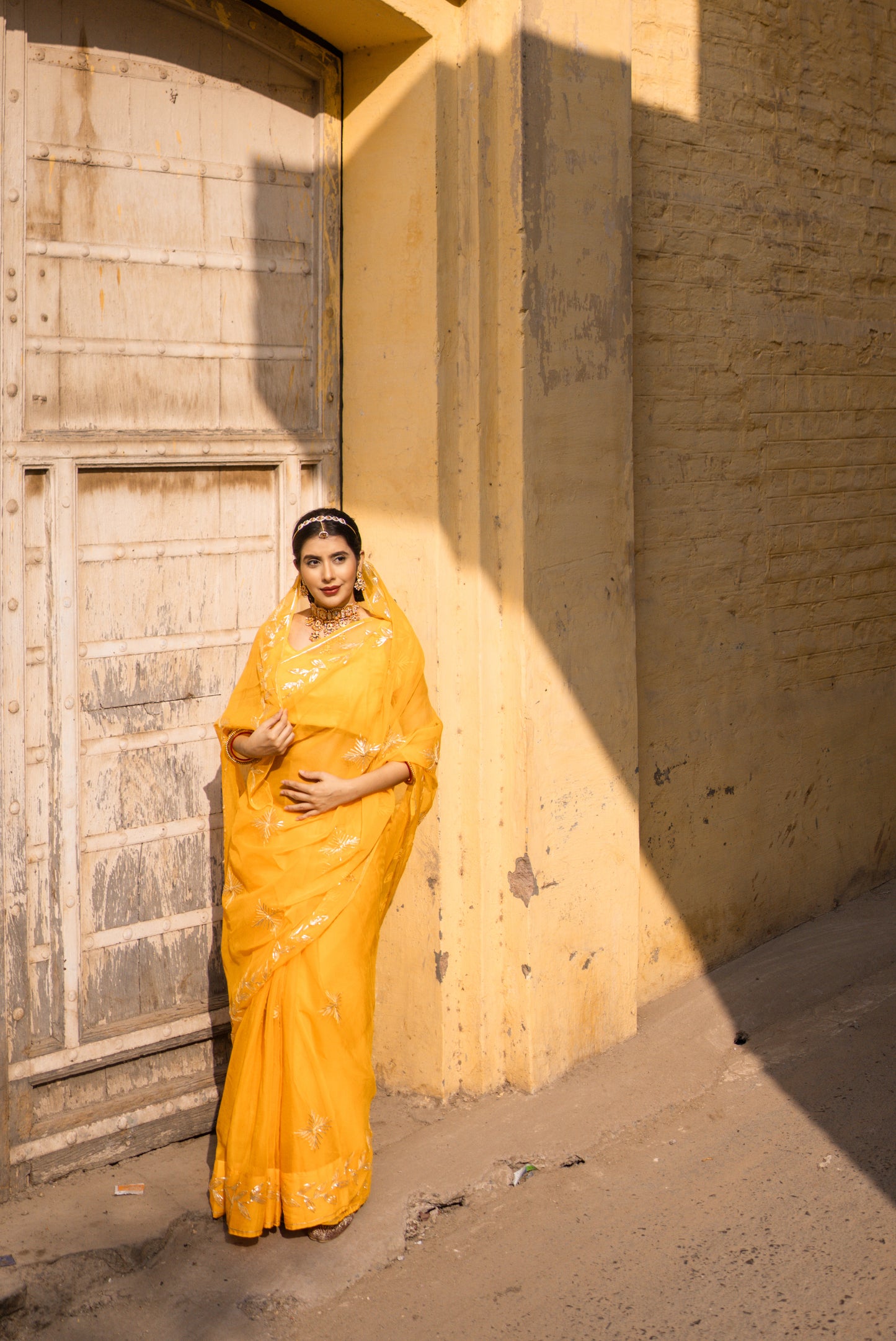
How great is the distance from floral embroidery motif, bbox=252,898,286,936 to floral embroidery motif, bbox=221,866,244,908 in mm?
104

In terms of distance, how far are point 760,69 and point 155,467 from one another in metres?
2.71

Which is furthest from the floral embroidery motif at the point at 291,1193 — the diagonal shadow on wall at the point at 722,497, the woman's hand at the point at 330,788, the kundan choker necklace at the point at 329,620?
the kundan choker necklace at the point at 329,620

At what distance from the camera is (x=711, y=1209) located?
3418mm

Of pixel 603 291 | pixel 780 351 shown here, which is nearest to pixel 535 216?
pixel 603 291

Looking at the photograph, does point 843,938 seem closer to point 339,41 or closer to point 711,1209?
point 711,1209

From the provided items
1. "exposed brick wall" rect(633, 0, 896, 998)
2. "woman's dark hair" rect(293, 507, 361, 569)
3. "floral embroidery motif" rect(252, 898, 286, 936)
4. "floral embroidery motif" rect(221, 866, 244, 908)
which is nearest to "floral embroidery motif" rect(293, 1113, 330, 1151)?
"floral embroidery motif" rect(252, 898, 286, 936)

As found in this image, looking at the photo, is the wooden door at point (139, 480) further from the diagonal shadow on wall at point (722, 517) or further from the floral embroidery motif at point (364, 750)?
the floral embroidery motif at point (364, 750)

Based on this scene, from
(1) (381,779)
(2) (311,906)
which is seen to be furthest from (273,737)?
(2) (311,906)

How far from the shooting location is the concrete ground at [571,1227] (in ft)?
9.89

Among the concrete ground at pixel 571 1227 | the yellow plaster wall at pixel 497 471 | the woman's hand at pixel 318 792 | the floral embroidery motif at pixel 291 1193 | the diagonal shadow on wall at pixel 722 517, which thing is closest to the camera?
the concrete ground at pixel 571 1227

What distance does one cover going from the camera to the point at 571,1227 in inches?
133

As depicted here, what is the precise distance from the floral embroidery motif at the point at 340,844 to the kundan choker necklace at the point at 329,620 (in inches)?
19.2

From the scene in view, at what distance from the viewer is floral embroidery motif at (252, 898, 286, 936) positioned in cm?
330

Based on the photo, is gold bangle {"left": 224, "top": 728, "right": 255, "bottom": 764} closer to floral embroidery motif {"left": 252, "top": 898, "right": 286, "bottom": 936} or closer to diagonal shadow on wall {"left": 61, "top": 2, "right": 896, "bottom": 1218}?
floral embroidery motif {"left": 252, "top": 898, "right": 286, "bottom": 936}
